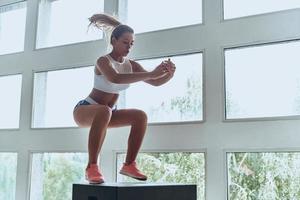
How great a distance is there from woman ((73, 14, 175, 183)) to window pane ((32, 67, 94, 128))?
1.51 ft

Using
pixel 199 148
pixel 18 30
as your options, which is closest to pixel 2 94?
pixel 18 30

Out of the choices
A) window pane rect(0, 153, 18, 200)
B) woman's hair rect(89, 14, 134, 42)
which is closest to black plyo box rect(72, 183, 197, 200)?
woman's hair rect(89, 14, 134, 42)

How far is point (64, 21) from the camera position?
2271mm

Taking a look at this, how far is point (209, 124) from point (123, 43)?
501mm

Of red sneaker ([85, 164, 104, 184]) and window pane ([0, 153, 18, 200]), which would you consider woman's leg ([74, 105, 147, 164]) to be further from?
window pane ([0, 153, 18, 200])

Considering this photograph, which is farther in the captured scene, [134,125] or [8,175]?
[8,175]

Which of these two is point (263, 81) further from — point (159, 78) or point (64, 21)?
point (64, 21)

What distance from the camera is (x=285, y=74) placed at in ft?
5.31

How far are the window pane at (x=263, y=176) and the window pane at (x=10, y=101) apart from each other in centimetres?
127

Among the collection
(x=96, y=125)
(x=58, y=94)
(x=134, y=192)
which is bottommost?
(x=134, y=192)

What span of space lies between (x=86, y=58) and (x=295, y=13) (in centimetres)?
104

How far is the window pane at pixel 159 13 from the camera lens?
1.86m

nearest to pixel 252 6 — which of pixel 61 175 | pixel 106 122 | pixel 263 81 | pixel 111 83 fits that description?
pixel 263 81

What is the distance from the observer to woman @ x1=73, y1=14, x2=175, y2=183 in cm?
151
